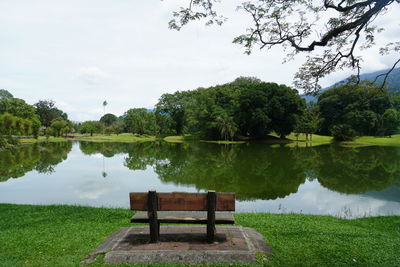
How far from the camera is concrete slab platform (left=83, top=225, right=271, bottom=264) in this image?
411cm

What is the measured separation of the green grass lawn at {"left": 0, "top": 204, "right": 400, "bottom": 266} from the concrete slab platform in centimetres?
26

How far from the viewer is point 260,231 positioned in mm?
5707

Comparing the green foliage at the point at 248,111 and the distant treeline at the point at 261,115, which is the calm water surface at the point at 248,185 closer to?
the distant treeline at the point at 261,115

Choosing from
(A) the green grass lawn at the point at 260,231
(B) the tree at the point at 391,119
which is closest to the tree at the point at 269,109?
(B) the tree at the point at 391,119

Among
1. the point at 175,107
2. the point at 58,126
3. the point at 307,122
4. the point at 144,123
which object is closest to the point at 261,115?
the point at 307,122

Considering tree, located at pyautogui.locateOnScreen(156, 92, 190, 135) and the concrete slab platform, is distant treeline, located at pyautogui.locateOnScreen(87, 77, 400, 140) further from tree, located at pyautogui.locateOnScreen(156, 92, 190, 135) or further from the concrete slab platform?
the concrete slab platform

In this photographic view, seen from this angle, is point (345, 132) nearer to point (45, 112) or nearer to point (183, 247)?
point (183, 247)

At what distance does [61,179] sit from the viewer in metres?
15.9

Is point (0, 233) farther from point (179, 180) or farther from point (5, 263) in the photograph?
point (179, 180)

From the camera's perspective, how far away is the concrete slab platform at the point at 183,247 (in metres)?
4.11

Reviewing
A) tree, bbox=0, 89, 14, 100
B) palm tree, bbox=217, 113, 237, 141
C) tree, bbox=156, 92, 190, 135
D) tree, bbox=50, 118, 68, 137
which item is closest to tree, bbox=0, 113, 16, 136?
tree, bbox=50, 118, 68, 137

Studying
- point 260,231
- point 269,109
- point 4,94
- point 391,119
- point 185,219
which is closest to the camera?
point 185,219

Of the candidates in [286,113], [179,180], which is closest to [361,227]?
[179,180]

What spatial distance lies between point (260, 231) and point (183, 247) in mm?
2041
